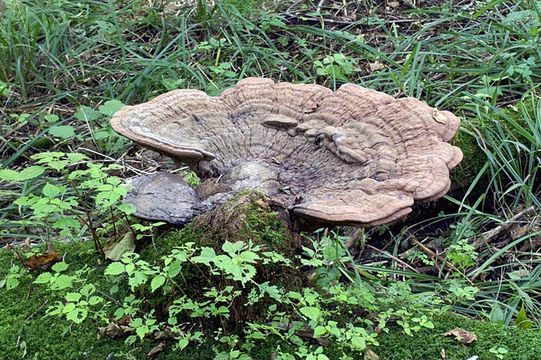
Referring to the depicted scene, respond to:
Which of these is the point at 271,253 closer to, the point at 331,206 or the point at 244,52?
the point at 331,206

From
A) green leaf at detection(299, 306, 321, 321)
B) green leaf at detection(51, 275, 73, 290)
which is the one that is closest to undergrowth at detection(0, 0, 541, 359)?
green leaf at detection(51, 275, 73, 290)

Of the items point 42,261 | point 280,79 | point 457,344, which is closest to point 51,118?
point 280,79

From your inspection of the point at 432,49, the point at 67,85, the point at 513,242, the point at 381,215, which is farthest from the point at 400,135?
the point at 67,85

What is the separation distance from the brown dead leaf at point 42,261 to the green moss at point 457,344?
140 cm

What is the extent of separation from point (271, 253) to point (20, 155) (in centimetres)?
268

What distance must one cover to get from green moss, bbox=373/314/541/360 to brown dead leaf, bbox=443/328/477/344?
0.01m

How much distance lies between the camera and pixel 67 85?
4.93 m

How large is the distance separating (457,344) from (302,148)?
0.98 m

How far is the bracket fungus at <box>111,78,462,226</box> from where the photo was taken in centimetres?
235

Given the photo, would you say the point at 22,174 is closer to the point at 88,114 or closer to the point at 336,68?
the point at 88,114

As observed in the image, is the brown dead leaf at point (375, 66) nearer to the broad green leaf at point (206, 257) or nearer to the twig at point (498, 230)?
the twig at point (498, 230)

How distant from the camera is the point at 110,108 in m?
4.22

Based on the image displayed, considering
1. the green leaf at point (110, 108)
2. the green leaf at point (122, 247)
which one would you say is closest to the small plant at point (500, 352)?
the green leaf at point (122, 247)

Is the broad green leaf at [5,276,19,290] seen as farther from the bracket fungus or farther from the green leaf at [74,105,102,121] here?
the green leaf at [74,105,102,121]
